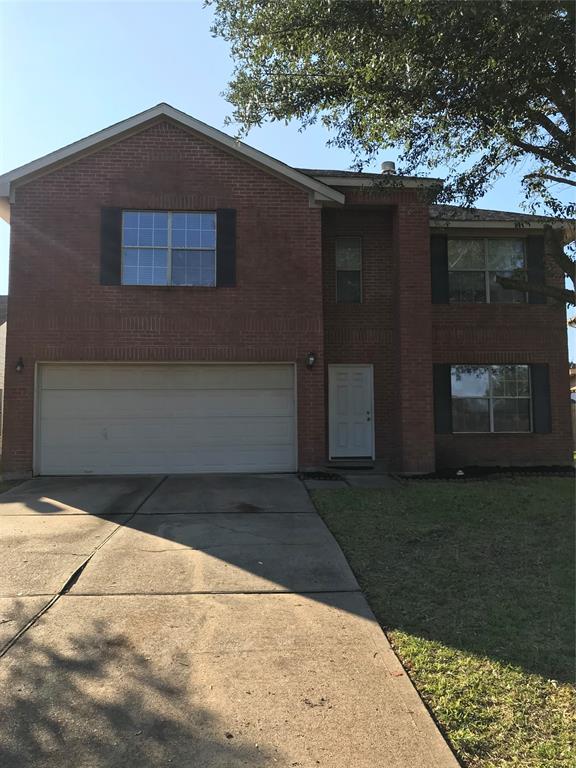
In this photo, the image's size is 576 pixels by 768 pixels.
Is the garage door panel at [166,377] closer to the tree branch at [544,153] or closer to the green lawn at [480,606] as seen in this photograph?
the green lawn at [480,606]

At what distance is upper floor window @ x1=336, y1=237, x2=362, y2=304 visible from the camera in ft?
40.2

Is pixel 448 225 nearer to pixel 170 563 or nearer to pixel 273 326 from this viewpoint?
pixel 273 326

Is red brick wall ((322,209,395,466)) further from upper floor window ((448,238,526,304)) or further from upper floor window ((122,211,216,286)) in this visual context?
upper floor window ((122,211,216,286))

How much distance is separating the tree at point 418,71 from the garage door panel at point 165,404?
5.09 metres

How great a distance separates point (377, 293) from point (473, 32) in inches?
270

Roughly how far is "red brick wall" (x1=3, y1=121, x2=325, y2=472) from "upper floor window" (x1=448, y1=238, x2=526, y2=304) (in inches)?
135

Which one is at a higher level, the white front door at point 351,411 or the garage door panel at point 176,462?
the white front door at point 351,411

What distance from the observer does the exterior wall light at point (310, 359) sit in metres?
11.0

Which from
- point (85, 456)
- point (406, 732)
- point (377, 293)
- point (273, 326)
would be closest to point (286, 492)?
point (273, 326)

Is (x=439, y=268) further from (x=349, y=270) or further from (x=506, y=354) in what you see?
(x=506, y=354)

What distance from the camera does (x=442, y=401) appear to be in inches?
481

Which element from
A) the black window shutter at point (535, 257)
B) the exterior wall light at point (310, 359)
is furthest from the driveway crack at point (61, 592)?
the black window shutter at point (535, 257)

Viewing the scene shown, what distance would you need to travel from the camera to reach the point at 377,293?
480 inches

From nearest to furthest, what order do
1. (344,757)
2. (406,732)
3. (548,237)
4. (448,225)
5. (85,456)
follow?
1. (344,757)
2. (406,732)
3. (548,237)
4. (85,456)
5. (448,225)
